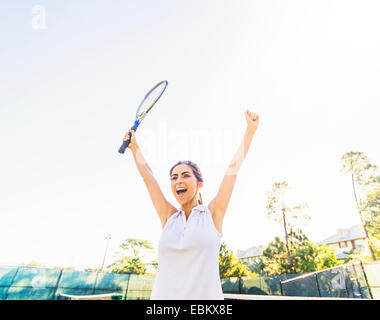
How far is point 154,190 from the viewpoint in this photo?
6.63 ft

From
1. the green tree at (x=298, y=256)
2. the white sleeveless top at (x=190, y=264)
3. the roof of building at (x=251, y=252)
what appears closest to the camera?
the white sleeveless top at (x=190, y=264)

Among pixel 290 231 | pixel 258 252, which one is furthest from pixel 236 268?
pixel 258 252

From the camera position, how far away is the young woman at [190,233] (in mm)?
1372

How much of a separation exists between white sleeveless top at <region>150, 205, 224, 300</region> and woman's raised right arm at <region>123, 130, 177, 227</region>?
29cm

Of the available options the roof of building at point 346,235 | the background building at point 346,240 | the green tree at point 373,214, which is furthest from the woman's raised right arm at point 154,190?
the roof of building at point 346,235

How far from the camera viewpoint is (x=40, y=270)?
52.2 feet

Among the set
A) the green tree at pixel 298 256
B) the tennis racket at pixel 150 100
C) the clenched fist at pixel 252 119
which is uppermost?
the green tree at pixel 298 256

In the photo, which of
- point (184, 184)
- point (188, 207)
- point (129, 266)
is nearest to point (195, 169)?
point (184, 184)

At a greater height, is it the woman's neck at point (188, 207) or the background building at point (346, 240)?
the background building at point (346, 240)

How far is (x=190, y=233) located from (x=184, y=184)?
0.48 metres

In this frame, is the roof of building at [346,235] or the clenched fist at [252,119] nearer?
the clenched fist at [252,119]

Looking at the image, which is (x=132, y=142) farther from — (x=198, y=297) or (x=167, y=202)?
(x=198, y=297)

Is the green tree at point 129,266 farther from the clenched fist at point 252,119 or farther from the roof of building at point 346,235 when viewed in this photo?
the roof of building at point 346,235
